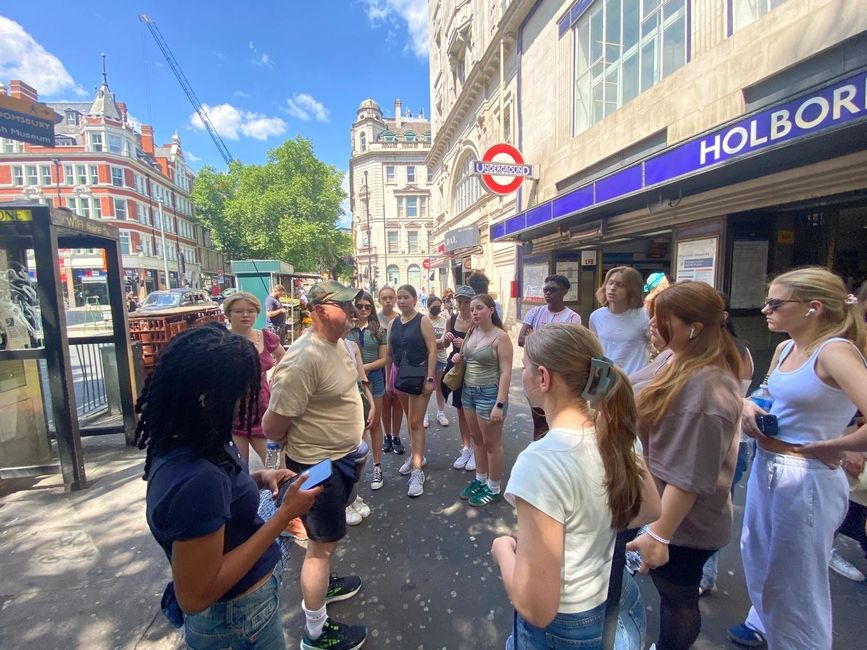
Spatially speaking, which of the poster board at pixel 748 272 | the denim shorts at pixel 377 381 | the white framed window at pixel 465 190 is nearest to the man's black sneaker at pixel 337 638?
the denim shorts at pixel 377 381

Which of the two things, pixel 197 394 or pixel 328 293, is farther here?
pixel 328 293

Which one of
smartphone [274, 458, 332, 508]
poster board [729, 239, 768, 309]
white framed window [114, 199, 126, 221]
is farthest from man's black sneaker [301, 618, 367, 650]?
white framed window [114, 199, 126, 221]

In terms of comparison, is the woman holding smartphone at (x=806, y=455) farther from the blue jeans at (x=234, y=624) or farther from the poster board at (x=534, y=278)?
the poster board at (x=534, y=278)

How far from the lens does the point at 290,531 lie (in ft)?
9.73

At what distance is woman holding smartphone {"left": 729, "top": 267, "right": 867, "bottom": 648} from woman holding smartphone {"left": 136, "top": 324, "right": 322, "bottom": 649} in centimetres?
197

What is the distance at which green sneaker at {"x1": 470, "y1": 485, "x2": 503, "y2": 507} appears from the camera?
3404mm

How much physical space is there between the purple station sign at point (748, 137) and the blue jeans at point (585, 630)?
12.3 ft

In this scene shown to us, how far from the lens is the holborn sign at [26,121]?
3.85 m

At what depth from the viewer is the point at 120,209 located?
37188 millimetres

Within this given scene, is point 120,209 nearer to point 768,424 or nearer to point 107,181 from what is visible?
point 107,181

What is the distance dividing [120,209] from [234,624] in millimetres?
47469

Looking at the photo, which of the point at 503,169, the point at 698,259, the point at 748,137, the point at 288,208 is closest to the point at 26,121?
the point at 748,137

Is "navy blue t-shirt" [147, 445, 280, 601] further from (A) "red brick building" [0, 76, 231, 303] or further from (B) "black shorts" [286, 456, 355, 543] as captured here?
(A) "red brick building" [0, 76, 231, 303]

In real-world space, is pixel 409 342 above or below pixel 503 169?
below
